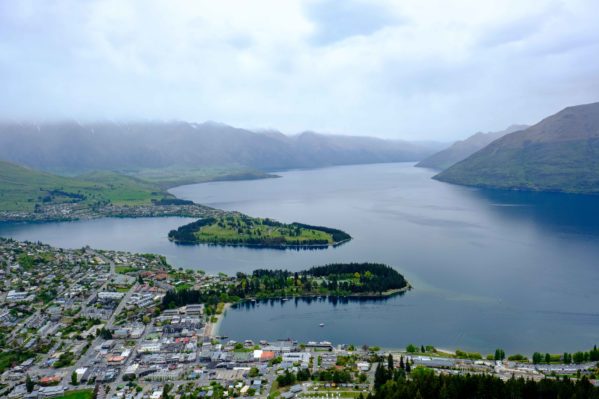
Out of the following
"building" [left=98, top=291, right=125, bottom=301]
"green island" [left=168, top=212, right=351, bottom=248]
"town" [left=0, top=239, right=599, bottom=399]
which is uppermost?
"green island" [left=168, top=212, right=351, bottom=248]

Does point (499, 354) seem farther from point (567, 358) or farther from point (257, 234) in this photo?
point (257, 234)

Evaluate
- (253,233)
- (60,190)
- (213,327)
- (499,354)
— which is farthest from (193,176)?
(499,354)

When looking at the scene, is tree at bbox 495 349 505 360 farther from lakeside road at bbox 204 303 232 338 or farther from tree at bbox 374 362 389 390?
lakeside road at bbox 204 303 232 338

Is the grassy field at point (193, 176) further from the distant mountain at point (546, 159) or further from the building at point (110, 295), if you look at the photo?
the building at point (110, 295)

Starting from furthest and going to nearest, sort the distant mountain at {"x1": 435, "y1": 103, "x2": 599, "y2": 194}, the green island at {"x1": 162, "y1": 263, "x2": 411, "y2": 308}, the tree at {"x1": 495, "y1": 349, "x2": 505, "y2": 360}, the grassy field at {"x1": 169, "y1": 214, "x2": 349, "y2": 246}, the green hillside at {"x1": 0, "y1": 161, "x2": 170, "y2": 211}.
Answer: the distant mountain at {"x1": 435, "y1": 103, "x2": 599, "y2": 194}, the green hillside at {"x1": 0, "y1": 161, "x2": 170, "y2": 211}, the grassy field at {"x1": 169, "y1": 214, "x2": 349, "y2": 246}, the green island at {"x1": 162, "y1": 263, "x2": 411, "y2": 308}, the tree at {"x1": 495, "y1": 349, "x2": 505, "y2": 360}

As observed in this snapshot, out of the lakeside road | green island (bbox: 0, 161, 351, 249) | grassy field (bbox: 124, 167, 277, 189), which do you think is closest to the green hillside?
green island (bbox: 0, 161, 351, 249)

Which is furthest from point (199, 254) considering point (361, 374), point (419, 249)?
point (361, 374)

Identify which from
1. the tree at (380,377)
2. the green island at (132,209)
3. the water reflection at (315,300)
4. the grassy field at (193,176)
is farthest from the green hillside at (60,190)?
the tree at (380,377)
